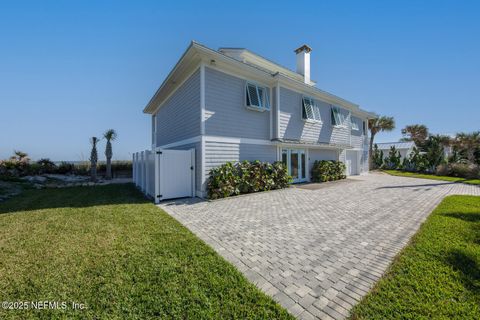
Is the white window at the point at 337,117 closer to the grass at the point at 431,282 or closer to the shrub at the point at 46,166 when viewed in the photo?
the grass at the point at 431,282

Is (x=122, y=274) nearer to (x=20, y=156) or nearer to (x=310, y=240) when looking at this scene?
(x=310, y=240)

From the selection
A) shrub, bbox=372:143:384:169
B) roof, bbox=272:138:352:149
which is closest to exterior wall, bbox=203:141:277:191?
roof, bbox=272:138:352:149

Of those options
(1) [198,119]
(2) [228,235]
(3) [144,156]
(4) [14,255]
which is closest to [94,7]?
(1) [198,119]

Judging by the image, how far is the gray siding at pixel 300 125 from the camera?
11.5m

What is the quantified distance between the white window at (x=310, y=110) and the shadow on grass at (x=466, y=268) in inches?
402

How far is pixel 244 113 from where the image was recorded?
9992 mm

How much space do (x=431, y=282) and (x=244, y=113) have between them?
28.9 feet

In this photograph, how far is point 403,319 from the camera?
2055mm

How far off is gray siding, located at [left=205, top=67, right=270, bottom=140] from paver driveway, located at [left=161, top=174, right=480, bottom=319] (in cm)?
357

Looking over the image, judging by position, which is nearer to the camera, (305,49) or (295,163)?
(295,163)

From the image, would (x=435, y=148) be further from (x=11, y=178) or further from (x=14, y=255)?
(x=11, y=178)

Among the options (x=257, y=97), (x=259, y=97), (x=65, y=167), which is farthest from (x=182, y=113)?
(x=65, y=167)

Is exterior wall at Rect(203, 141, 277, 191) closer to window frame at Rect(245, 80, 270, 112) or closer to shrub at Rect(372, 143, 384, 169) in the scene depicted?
window frame at Rect(245, 80, 270, 112)

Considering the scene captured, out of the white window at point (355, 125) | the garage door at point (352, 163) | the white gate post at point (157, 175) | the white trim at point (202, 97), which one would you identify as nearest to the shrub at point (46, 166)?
the white gate post at point (157, 175)
